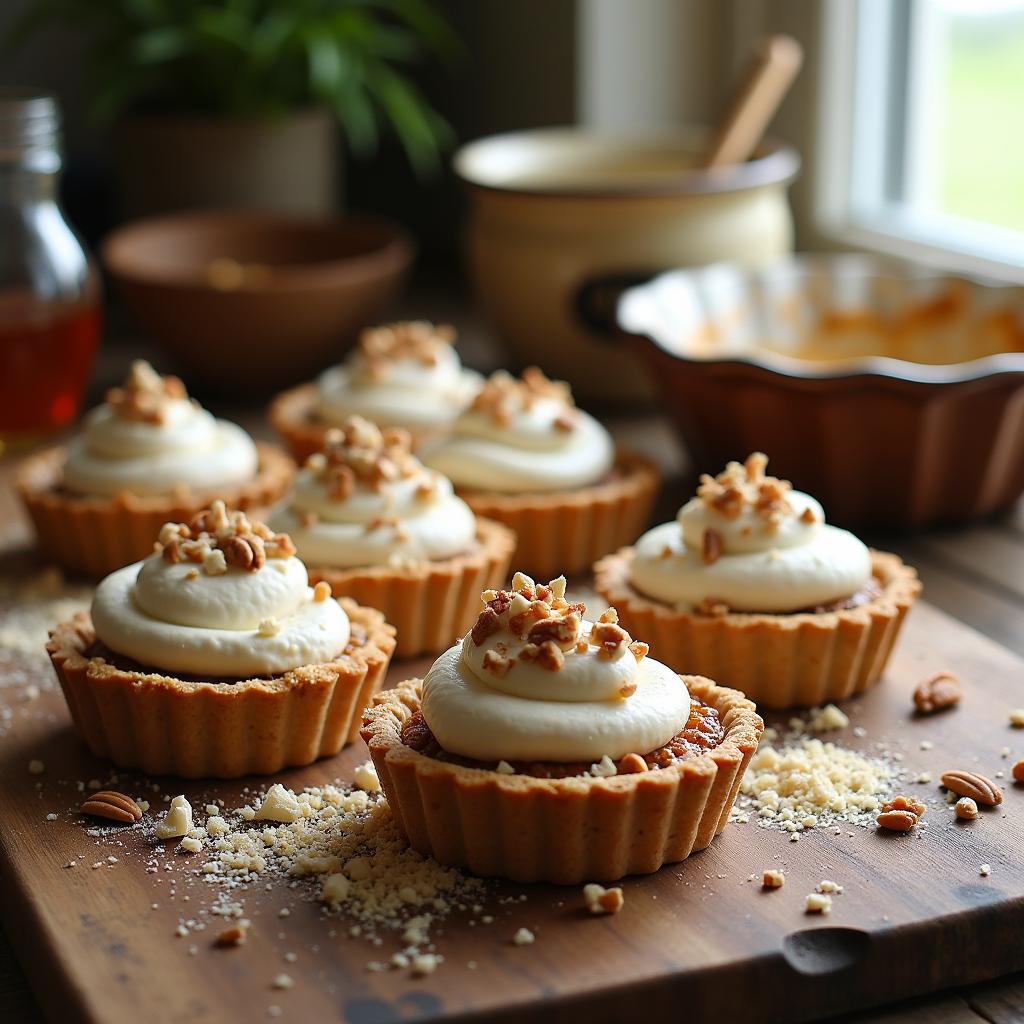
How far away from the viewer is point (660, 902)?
177 centimetres

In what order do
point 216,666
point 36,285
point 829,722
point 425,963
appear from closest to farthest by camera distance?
point 425,963 < point 216,666 < point 829,722 < point 36,285

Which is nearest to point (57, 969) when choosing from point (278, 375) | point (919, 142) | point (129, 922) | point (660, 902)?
point (129, 922)

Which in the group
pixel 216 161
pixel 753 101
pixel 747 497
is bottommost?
pixel 747 497

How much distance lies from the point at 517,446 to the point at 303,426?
0.54 m

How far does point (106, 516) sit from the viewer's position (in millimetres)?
2777

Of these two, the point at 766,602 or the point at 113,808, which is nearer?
the point at 113,808

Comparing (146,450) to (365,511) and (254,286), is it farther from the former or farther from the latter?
(254,286)

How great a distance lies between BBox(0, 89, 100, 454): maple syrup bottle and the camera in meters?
3.29

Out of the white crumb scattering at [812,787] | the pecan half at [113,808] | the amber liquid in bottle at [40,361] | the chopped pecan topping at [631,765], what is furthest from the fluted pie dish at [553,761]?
the amber liquid in bottle at [40,361]

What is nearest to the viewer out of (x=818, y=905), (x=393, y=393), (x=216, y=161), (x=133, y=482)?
(x=818, y=905)

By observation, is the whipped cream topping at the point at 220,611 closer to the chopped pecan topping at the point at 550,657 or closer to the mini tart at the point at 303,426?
the chopped pecan topping at the point at 550,657

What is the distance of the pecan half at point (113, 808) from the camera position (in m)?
1.97

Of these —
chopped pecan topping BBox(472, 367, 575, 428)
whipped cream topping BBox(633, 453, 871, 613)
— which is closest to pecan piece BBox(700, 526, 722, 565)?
whipped cream topping BBox(633, 453, 871, 613)

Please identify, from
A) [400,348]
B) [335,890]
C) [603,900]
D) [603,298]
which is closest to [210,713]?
[335,890]
